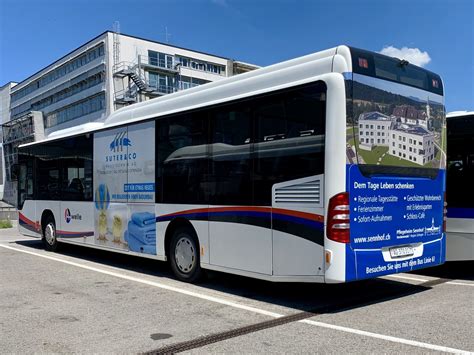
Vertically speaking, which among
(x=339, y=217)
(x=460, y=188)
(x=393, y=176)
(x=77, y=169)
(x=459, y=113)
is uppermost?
(x=459, y=113)

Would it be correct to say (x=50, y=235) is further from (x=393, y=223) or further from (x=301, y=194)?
(x=393, y=223)

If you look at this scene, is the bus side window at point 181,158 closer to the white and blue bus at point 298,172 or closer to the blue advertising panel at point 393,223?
the white and blue bus at point 298,172

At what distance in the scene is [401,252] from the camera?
661 cm

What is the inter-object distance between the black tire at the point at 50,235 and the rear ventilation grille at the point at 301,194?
26.6 feet

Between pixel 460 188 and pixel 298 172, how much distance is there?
381 centimetres

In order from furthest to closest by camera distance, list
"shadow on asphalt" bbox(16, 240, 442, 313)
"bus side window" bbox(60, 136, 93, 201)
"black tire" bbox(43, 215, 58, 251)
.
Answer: "black tire" bbox(43, 215, 58, 251)
"bus side window" bbox(60, 136, 93, 201)
"shadow on asphalt" bbox(16, 240, 442, 313)

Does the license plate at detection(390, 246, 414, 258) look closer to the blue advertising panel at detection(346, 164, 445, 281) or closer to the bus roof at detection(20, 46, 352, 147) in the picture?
the blue advertising panel at detection(346, 164, 445, 281)

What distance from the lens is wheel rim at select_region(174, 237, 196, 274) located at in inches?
321

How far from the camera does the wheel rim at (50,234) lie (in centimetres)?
1262

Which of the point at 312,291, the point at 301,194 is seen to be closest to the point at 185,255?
the point at 312,291

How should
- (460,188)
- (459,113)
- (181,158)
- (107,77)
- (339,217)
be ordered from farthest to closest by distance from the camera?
1. (107,77)
2. (459,113)
3. (460,188)
4. (181,158)
5. (339,217)

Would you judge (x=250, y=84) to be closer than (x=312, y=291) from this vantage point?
Yes

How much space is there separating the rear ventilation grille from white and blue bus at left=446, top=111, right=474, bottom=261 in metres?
3.69

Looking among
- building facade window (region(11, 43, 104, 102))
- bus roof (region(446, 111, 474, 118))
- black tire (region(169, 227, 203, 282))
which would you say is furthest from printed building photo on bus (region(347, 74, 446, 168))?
building facade window (region(11, 43, 104, 102))
